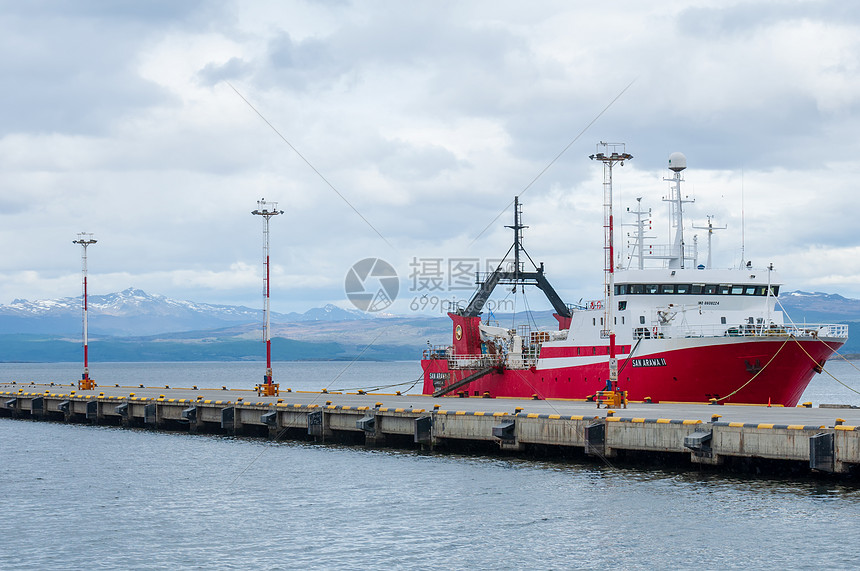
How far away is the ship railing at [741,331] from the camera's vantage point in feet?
155

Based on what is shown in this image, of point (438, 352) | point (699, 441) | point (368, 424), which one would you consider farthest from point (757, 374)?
point (438, 352)

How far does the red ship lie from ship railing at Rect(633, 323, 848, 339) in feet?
0.17

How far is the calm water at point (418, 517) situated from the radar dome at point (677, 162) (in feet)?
76.1

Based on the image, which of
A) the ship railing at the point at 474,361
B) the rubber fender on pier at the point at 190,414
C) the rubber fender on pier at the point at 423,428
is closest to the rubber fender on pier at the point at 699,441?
the rubber fender on pier at the point at 423,428

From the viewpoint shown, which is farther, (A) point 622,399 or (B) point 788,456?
(A) point 622,399

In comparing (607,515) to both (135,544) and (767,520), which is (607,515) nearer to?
(767,520)

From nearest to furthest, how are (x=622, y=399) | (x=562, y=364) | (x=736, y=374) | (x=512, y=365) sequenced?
(x=622, y=399), (x=736, y=374), (x=562, y=364), (x=512, y=365)

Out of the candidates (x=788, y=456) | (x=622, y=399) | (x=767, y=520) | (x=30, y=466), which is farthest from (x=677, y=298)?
(x=30, y=466)

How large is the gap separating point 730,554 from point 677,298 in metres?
28.9

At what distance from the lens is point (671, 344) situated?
4872 centimetres

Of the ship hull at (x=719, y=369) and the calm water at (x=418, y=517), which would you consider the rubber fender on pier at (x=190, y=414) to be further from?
the ship hull at (x=719, y=369)

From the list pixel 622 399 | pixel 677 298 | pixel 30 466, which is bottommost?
pixel 30 466

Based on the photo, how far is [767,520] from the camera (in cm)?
2781

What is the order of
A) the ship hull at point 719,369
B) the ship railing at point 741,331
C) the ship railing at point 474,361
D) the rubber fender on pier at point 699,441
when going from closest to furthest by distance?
1. the rubber fender on pier at point 699,441
2. the ship hull at point 719,369
3. the ship railing at point 741,331
4. the ship railing at point 474,361
